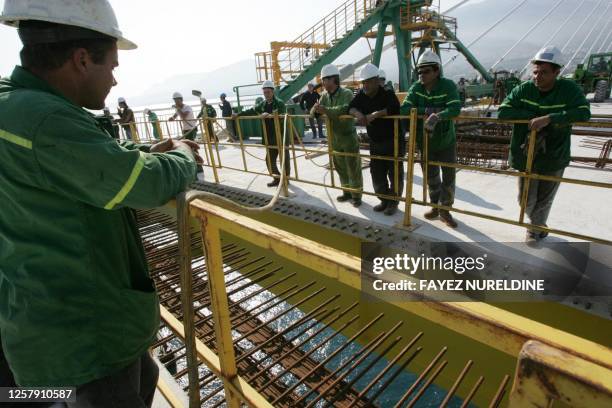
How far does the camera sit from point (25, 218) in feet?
3.53

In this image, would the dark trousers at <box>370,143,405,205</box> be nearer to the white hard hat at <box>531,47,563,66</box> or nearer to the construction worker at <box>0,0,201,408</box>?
the white hard hat at <box>531,47,563,66</box>

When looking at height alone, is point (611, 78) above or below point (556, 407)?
above

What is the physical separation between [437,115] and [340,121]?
1.52 metres

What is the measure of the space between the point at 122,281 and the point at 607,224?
4.62 m

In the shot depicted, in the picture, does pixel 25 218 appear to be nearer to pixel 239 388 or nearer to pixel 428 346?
pixel 239 388

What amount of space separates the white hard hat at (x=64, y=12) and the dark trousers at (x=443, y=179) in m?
3.53

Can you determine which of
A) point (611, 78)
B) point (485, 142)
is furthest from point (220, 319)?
point (611, 78)

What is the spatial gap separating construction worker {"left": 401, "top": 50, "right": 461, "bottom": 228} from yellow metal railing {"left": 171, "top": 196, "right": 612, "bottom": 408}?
308cm

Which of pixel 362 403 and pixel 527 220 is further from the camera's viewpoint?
pixel 527 220

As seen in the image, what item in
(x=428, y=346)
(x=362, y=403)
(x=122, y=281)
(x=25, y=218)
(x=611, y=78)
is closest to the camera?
(x=25, y=218)

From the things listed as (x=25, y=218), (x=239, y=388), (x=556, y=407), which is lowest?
(x=556, y=407)

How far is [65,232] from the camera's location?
1111mm

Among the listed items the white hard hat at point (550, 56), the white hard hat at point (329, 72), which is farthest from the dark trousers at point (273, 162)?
the white hard hat at point (550, 56)

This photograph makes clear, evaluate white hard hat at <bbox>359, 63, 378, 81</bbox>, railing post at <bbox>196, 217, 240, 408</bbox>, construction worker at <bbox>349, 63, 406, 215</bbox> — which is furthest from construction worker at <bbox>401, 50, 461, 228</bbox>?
railing post at <bbox>196, 217, 240, 408</bbox>
